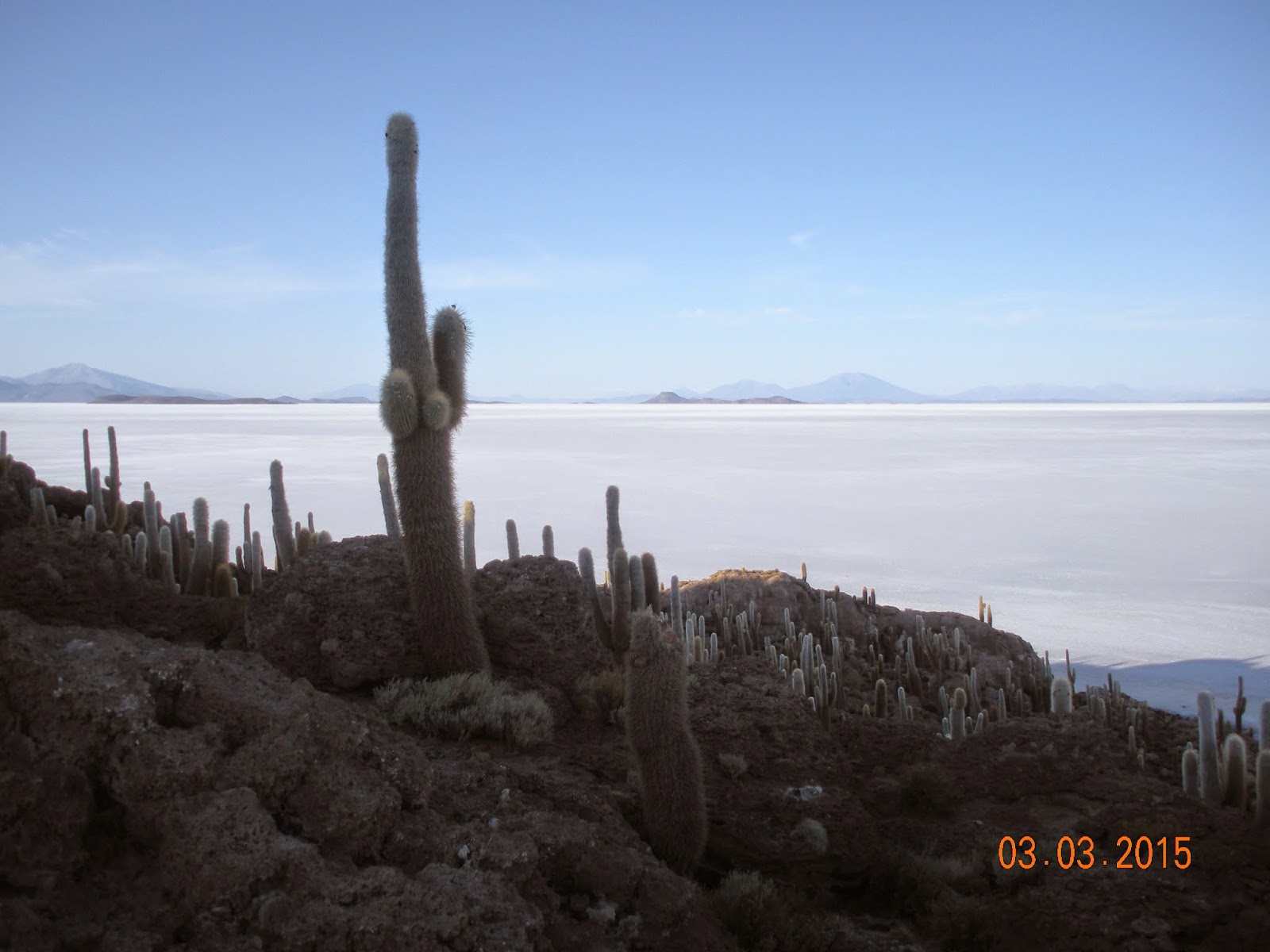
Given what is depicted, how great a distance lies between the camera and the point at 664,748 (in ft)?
15.8

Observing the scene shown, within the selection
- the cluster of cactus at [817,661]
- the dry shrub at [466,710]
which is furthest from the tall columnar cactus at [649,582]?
the dry shrub at [466,710]

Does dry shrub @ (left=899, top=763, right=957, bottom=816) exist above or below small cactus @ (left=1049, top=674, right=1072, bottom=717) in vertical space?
below

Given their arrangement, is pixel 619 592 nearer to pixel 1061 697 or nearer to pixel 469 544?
pixel 469 544

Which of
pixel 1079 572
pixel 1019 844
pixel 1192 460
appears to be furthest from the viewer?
pixel 1192 460

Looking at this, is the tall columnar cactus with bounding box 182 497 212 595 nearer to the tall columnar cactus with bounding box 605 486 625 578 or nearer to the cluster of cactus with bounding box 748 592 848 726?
the tall columnar cactus with bounding box 605 486 625 578

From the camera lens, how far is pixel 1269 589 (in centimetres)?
1412

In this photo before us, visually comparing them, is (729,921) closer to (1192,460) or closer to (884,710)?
(884,710)

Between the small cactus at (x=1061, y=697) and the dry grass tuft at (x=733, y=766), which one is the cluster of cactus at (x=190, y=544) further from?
the small cactus at (x=1061, y=697)

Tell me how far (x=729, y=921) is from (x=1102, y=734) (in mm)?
3519

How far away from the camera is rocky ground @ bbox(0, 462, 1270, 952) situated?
2.96 meters

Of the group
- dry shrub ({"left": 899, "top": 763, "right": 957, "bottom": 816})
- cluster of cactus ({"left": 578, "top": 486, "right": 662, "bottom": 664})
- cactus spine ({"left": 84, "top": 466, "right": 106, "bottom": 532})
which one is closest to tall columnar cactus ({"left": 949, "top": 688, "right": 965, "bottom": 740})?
dry shrub ({"left": 899, "top": 763, "right": 957, "bottom": 816})

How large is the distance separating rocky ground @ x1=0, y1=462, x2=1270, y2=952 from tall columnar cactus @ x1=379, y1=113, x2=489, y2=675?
0.39 meters

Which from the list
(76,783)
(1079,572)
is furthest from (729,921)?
(1079,572)
